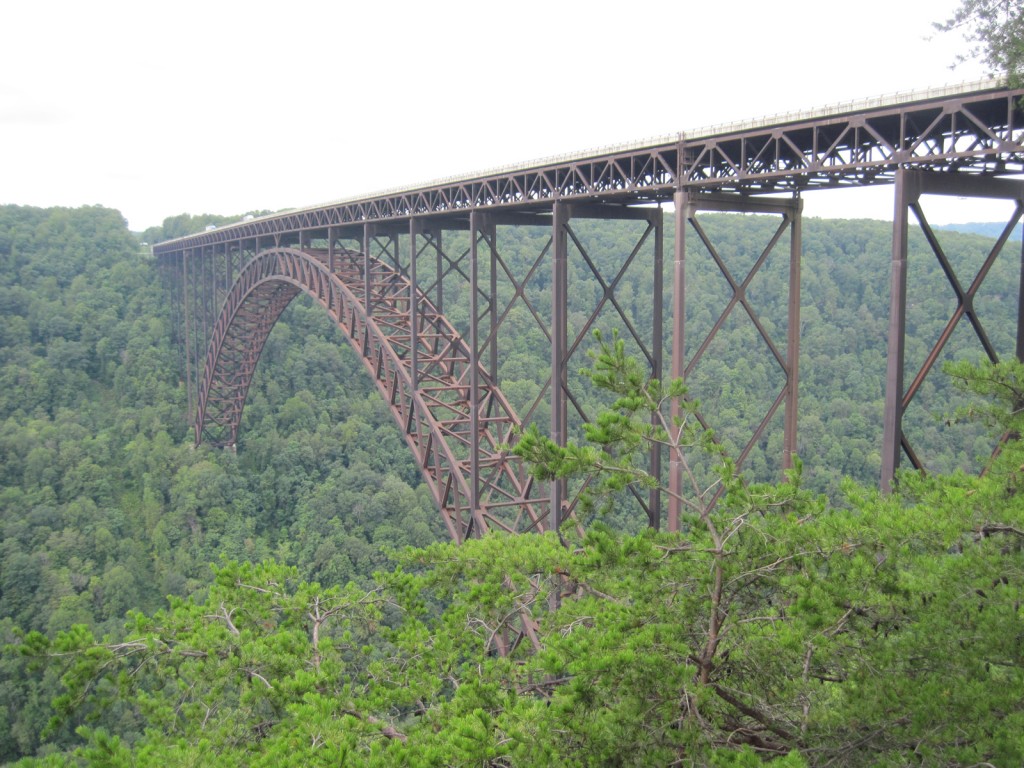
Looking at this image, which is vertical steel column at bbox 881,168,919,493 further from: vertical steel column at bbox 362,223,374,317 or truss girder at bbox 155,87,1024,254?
vertical steel column at bbox 362,223,374,317

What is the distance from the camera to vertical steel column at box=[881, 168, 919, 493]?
672 cm

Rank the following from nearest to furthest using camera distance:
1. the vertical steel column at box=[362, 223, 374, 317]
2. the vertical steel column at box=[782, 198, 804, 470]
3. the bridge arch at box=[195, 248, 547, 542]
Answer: the vertical steel column at box=[782, 198, 804, 470] → the bridge arch at box=[195, 248, 547, 542] → the vertical steel column at box=[362, 223, 374, 317]

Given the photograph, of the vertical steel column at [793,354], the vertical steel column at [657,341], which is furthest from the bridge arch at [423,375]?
the vertical steel column at [793,354]

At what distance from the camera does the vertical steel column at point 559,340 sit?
11.7m

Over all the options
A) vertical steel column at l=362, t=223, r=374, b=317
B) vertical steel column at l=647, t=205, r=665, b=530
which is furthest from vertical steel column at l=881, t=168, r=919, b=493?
vertical steel column at l=362, t=223, r=374, b=317

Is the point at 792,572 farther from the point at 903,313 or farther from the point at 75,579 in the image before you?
the point at 75,579

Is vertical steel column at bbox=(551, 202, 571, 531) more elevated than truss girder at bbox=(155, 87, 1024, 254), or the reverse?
truss girder at bbox=(155, 87, 1024, 254)

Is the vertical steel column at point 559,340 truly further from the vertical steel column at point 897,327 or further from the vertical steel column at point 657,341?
the vertical steel column at point 897,327

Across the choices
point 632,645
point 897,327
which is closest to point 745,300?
point 897,327

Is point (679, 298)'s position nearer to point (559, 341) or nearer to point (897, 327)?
point (897, 327)

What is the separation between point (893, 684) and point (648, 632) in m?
1.42

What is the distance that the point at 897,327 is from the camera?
22.0 ft

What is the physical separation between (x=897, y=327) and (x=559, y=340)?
18.7 ft

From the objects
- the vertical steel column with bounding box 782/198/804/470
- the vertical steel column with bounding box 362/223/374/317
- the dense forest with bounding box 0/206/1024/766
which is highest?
the vertical steel column with bounding box 362/223/374/317
